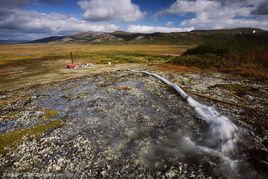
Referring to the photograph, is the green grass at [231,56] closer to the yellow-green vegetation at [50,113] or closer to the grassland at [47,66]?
the grassland at [47,66]

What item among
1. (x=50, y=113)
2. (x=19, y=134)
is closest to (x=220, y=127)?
(x=19, y=134)

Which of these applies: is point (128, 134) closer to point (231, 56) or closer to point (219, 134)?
point (219, 134)

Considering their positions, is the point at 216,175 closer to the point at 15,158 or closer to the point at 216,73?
the point at 15,158

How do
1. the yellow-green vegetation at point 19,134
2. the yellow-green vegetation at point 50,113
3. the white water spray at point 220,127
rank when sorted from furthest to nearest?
1. the yellow-green vegetation at point 50,113
2. the yellow-green vegetation at point 19,134
3. the white water spray at point 220,127

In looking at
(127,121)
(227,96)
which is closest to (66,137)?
(127,121)

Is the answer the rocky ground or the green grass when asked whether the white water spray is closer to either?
the rocky ground

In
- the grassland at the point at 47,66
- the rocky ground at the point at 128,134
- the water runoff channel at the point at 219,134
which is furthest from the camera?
the grassland at the point at 47,66

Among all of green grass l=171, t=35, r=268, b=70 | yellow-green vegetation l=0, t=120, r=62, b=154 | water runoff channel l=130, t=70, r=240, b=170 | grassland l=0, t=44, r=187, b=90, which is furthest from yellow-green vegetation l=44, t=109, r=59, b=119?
green grass l=171, t=35, r=268, b=70

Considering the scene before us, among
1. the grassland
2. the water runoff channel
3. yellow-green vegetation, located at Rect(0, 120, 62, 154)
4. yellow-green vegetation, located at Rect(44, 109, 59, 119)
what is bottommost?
the grassland

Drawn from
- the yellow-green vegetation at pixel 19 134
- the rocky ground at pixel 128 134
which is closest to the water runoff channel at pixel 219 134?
the rocky ground at pixel 128 134
